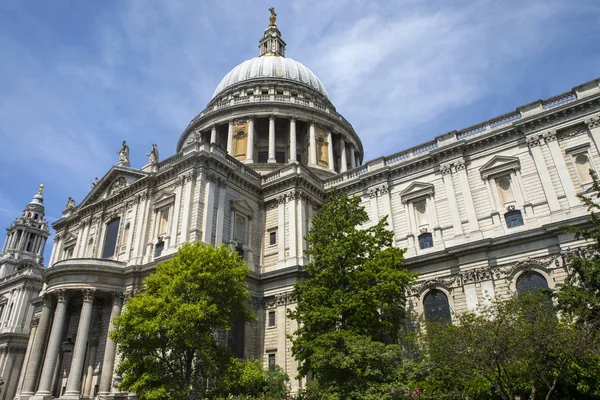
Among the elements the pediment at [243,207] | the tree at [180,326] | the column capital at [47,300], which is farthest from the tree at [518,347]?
the column capital at [47,300]

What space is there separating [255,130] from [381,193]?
20.7m

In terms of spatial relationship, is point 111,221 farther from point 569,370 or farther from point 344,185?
point 569,370

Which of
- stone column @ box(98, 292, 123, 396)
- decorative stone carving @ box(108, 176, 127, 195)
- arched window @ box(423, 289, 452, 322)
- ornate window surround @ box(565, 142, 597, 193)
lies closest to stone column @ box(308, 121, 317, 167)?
decorative stone carving @ box(108, 176, 127, 195)

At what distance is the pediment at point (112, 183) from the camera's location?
34.4m

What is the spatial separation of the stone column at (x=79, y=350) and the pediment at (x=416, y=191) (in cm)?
A: 2166

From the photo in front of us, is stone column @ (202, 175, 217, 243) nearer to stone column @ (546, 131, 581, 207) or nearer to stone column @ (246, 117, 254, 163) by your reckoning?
stone column @ (246, 117, 254, 163)

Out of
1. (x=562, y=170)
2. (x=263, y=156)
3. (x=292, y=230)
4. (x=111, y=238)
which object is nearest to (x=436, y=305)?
(x=562, y=170)

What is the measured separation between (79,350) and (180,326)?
11.2 metres

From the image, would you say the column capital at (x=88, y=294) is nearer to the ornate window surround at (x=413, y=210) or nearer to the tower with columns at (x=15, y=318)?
the tower with columns at (x=15, y=318)

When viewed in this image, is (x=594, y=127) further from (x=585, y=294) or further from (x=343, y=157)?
(x=343, y=157)

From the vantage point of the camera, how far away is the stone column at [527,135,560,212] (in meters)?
24.8

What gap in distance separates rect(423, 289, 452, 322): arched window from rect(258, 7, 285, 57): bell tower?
45.2 meters

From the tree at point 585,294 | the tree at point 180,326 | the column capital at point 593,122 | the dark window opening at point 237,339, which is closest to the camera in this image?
the tree at point 585,294

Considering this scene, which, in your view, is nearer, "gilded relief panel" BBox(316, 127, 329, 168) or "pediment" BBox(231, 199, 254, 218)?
"pediment" BBox(231, 199, 254, 218)
